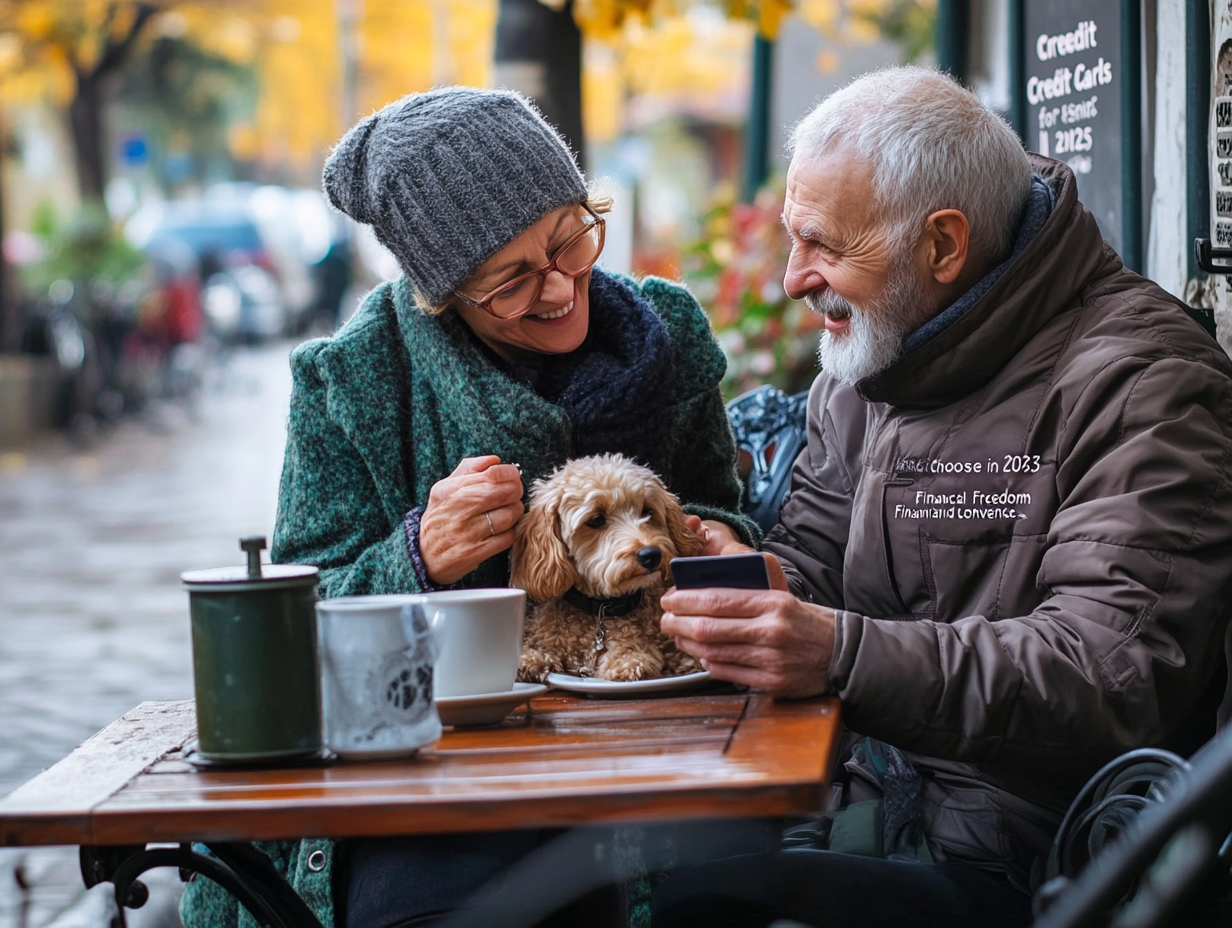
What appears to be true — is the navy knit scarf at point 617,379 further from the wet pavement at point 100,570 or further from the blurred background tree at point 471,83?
the blurred background tree at point 471,83

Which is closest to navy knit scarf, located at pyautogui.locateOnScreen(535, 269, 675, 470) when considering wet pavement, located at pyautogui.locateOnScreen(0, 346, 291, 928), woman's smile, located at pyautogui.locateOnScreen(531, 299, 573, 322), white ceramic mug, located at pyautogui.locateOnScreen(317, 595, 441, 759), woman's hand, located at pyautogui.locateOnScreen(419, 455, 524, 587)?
woman's smile, located at pyautogui.locateOnScreen(531, 299, 573, 322)

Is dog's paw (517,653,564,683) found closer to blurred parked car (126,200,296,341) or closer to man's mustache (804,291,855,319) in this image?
man's mustache (804,291,855,319)

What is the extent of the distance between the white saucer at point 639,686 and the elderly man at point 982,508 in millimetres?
154

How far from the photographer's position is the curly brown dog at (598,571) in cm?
249

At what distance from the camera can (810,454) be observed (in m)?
3.24

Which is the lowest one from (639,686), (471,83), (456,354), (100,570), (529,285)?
(100,570)

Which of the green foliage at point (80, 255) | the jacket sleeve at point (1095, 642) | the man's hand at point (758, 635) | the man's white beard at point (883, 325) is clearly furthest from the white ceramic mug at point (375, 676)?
the green foliage at point (80, 255)

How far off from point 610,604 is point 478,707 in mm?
411

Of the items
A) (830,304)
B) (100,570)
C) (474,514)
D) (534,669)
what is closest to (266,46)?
(100,570)

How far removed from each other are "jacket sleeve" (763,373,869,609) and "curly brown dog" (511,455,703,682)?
1.58 ft

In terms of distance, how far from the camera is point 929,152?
266 cm

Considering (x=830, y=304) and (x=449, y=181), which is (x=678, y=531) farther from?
(x=449, y=181)

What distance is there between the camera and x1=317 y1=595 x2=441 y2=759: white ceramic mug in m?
1.98

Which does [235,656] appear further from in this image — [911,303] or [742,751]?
[911,303]
